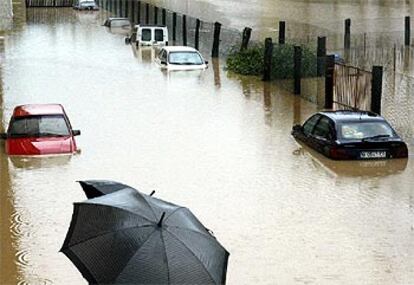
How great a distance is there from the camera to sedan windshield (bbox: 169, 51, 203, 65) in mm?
39594

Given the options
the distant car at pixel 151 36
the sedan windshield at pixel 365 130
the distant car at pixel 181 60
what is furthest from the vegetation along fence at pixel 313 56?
the sedan windshield at pixel 365 130

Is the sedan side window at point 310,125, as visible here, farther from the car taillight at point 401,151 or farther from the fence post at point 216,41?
the fence post at point 216,41

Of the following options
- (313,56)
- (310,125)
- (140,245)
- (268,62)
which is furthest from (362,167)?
(268,62)

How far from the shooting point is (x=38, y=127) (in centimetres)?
2242

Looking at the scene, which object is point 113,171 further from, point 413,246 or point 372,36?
point 372,36

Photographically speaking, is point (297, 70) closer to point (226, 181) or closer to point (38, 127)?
point (38, 127)

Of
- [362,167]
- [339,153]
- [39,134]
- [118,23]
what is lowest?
[362,167]

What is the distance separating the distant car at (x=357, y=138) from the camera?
69.8ft

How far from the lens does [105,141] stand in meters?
24.1

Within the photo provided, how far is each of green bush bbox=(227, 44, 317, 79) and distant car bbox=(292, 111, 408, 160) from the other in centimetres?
1156

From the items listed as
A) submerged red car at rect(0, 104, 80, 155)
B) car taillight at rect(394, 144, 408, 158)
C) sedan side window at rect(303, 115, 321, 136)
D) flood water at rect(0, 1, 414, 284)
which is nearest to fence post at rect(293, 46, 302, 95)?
flood water at rect(0, 1, 414, 284)

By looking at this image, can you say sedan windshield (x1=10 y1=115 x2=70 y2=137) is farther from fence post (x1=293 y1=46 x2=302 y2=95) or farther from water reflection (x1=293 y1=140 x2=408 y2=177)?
fence post (x1=293 y1=46 x2=302 y2=95)

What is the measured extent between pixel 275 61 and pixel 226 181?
56.0 feet

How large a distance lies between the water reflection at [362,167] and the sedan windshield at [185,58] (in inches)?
721
